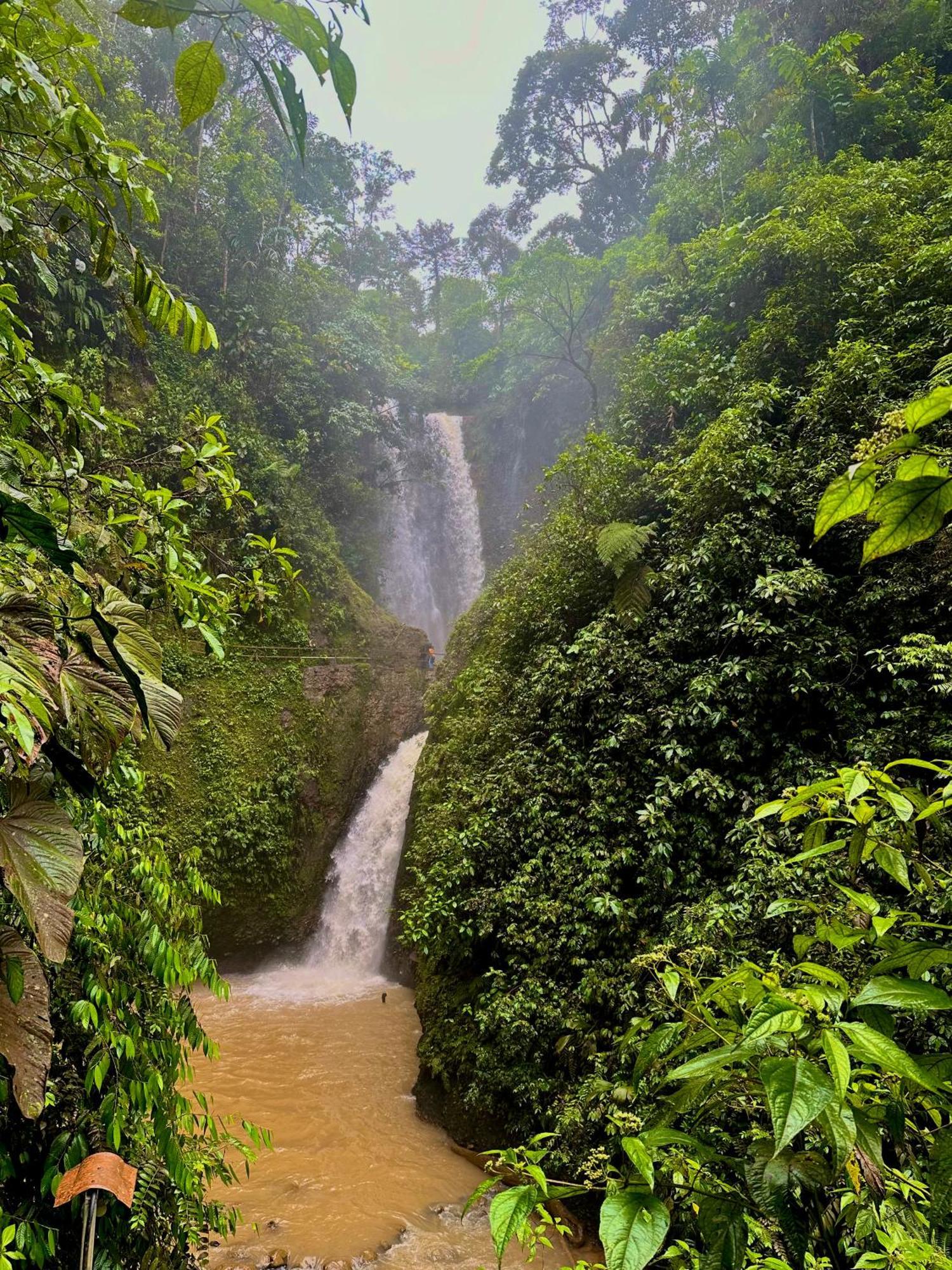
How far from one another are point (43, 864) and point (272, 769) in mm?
8165

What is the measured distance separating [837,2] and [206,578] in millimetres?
13071

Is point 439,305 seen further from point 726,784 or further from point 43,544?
point 43,544

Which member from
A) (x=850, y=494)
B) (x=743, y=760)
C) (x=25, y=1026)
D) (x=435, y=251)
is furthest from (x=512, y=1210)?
(x=435, y=251)

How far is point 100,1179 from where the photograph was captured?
Result: 3.06ft

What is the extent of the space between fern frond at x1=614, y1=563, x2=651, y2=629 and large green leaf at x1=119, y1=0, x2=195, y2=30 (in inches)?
190

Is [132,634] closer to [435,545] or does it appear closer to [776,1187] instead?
[776,1187]

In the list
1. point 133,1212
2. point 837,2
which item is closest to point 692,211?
point 837,2

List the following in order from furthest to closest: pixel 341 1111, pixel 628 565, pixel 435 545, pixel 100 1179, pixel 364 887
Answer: pixel 435 545, pixel 364 887, pixel 628 565, pixel 341 1111, pixel 100 1179

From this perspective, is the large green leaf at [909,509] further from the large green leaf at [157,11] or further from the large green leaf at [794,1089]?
the large green leaf at [157,11]

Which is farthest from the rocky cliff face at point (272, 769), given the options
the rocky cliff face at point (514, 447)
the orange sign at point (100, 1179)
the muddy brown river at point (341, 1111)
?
the rocky cliff face at point (514, 447)

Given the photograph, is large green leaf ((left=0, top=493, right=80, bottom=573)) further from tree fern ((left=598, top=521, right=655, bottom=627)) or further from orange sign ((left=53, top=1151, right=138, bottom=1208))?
tree fern ((left=598, top=521, right=655, bottom=627))

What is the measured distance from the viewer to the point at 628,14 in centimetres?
1602

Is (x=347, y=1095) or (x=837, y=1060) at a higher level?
(x=837, y=1060)

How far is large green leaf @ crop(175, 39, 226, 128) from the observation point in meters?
0.78
